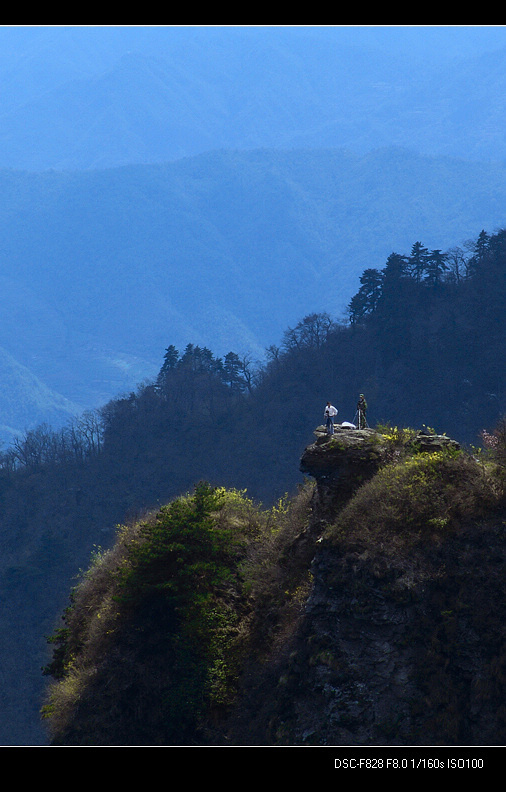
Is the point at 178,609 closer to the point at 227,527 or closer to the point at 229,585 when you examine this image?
the point at 229,585

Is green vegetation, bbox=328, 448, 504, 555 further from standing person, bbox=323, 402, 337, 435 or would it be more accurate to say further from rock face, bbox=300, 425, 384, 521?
standing person, bbox=323, 402, 337, 435

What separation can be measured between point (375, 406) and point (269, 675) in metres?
93.8

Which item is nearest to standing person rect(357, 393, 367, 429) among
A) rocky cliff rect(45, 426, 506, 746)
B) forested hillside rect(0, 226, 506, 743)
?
rocky cliff rect(45, 426, 506, 746)

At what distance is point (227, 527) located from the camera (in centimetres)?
4047

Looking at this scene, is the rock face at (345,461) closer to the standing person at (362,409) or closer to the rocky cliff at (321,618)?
the rocky cliff at (321,618)

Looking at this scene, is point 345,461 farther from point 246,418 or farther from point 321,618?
point 246,418

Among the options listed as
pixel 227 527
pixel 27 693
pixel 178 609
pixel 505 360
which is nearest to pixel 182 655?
pixel 178 609

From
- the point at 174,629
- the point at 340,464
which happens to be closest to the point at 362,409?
the point at 340,464

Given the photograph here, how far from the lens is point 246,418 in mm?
139375

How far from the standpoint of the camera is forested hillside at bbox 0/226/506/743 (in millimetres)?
117438

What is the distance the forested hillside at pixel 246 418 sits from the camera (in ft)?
385

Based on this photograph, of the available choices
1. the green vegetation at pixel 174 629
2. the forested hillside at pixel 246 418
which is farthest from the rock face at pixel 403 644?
the forested hillside at pixel 246 418

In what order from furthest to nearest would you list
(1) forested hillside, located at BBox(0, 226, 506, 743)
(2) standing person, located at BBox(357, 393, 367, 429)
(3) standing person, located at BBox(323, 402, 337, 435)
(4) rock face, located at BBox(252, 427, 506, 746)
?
(1) forested hillside, located at BBox(0, 226, 506, 743) < (2) standing person, located at BBox(357, 393, 367, 429) < (3) standing person, located at BBox(323, 402, 337, 435) < (4) rock face, located at BBox(252, 427, 506, 746)

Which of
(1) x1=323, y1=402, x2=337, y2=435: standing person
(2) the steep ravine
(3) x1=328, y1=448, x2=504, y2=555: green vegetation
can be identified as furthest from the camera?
(1) x1=323, y1=402, x2=337, y2=435: standing person
